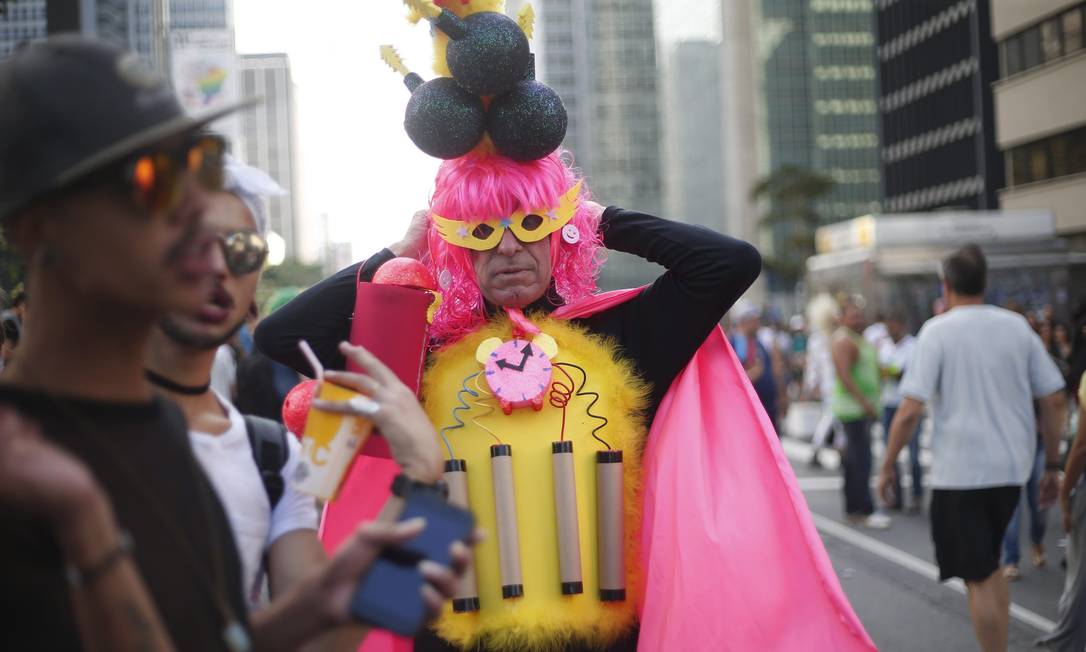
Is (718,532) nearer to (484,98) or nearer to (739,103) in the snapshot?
(484,98)

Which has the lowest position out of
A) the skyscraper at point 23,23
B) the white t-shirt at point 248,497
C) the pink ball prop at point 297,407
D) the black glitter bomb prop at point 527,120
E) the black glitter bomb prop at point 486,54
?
the white t-shirt at point 248,497

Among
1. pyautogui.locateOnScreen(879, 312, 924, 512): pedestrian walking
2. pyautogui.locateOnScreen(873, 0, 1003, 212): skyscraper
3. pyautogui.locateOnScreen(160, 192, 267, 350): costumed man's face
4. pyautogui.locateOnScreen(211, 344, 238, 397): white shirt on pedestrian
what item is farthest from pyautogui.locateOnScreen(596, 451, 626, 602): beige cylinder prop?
pyautogui.locateOnScreen(873, 0, 1003, 212): skyscraper

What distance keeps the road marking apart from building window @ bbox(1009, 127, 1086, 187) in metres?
28.0

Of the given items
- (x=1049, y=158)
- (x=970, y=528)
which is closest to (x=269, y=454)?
(x=970, y=528)

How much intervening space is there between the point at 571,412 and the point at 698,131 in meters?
101

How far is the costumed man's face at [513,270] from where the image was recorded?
298 cm

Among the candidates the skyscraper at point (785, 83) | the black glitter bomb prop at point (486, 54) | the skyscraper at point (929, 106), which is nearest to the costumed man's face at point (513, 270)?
the black glitter bomb prop at point (486, 54)

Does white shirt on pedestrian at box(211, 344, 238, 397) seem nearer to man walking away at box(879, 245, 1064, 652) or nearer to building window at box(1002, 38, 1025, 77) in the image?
man walking away at box(879, 245, 1064, 652)

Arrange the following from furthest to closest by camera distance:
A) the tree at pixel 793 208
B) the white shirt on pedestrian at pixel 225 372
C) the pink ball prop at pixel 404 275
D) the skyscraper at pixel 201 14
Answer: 1. the tree at pixel 793 208
2. the skyscraper at pixel 201 14
3. the white shirt on pedestrian at pixel 225 372
4. the pink ball prop at pixel 404 275

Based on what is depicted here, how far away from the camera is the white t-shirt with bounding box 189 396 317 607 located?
1.77 meters

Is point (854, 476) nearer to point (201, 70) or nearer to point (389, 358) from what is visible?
point (201, 70)

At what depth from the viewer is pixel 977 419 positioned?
5.36 metres

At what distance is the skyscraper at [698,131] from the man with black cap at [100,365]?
92849 mm

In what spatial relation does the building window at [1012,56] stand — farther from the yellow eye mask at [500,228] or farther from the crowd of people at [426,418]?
the yellow eye mask at [500,228]
